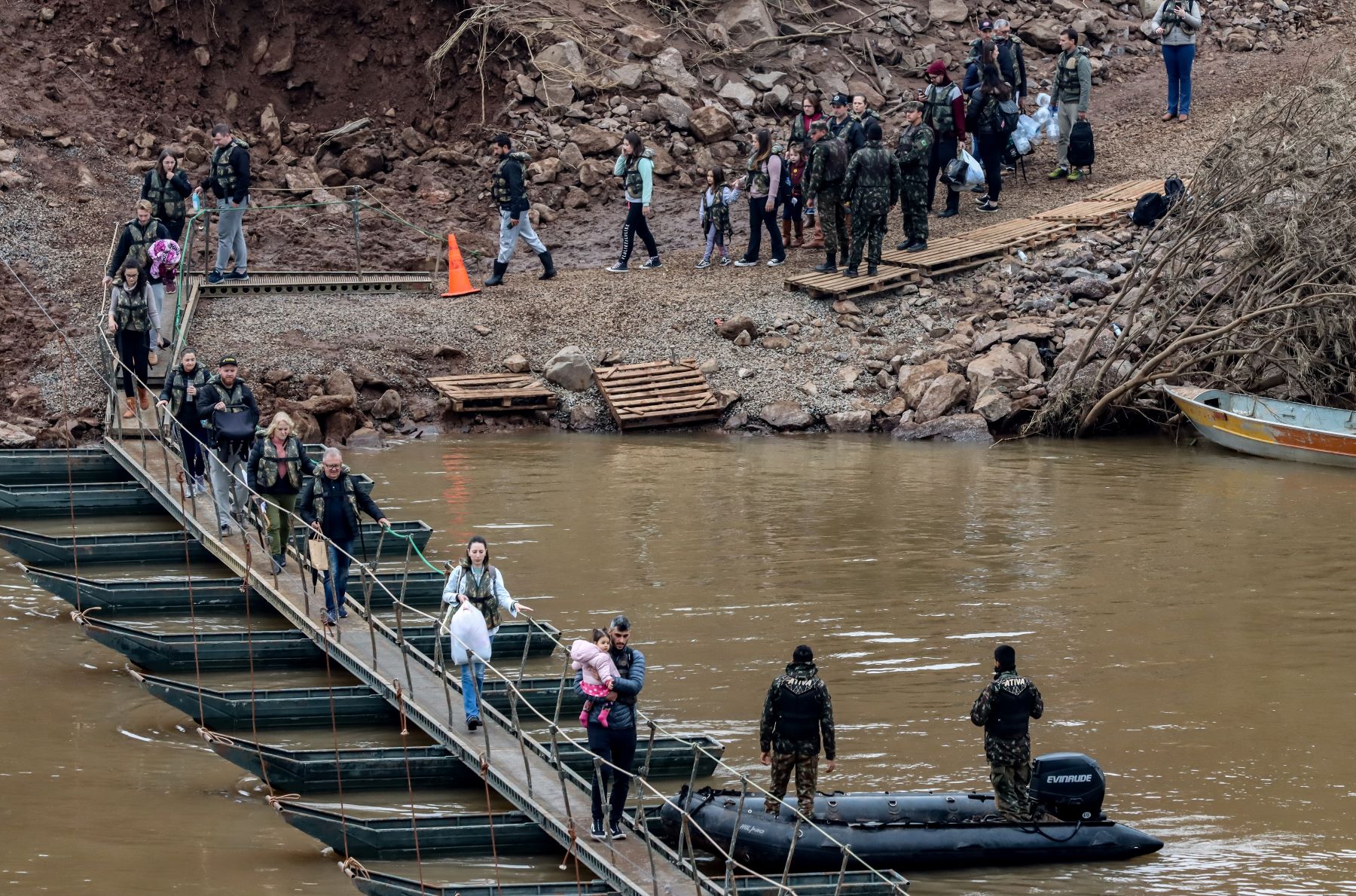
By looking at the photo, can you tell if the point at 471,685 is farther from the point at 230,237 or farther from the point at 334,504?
the point at 230,237

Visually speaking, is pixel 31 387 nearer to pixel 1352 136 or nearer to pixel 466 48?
pixel 466 48

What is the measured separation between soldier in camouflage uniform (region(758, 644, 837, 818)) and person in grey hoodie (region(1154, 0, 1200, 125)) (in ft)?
70.2

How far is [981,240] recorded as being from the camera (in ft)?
91.3

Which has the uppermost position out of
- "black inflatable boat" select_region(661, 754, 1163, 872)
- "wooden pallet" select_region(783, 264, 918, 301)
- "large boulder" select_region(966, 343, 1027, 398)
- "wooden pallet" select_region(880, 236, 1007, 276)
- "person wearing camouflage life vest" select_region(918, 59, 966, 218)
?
"person wearing camouflage life vest" select_region(918, 59, 966, 218)

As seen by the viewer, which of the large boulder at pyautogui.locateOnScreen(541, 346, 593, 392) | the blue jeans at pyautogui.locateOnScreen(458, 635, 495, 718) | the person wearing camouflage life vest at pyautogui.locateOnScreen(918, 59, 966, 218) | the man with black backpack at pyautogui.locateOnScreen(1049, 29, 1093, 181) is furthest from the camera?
the man with black backpack at pyautogui.locateOnScreen(1049, 29, 1093, 181)

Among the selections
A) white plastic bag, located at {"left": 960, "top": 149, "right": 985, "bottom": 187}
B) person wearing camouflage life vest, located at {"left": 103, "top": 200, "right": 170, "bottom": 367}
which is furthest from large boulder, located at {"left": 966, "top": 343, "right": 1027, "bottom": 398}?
person wearing camouflage life vest, located at {"left": 103, "top": 200, "right": 170, "bottom": 367}

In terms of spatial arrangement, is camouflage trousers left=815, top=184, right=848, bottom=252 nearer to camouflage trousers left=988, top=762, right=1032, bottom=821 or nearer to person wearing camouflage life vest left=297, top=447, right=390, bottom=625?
person wearing camouflage life vest left=297, top=447, right=390, bottom=625

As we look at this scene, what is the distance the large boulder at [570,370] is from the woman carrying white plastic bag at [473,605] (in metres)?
12.5

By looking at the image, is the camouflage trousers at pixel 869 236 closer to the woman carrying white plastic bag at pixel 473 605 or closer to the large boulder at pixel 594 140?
the large boulder at pixel 594 140

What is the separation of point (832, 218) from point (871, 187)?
1522 millimetres

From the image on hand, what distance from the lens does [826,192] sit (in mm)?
25828

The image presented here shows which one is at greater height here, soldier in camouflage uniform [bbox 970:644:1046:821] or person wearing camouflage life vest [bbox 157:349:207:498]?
person wearing camouflage life vest [bbox 157:349:207:498]

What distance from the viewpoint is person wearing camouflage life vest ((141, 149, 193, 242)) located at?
22.8 metres

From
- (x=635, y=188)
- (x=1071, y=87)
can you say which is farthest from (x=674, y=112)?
(x=1071, y=87)
